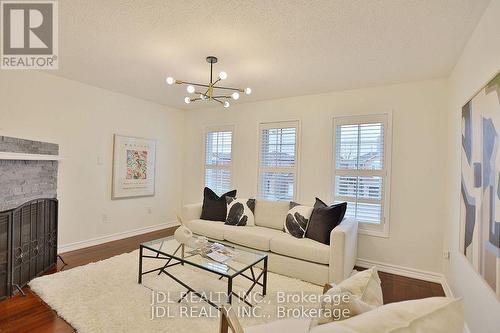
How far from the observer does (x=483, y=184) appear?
5.82 feet

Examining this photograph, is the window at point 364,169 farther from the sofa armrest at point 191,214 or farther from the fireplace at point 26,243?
the fireplace at point 26,243

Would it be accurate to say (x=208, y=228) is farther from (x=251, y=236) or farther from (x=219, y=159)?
(x=219, y=159)

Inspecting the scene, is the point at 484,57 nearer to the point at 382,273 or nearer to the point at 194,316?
the point at 382,273

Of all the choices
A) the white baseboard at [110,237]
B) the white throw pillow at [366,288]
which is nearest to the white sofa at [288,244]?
the white baseboard at [110,237]

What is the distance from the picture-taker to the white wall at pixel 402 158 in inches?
129

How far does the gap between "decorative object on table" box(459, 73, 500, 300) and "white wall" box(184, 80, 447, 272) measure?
1.07 meters

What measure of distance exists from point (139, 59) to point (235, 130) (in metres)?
2.29

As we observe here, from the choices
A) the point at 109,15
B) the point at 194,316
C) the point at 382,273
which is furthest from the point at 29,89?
the point at 382,273

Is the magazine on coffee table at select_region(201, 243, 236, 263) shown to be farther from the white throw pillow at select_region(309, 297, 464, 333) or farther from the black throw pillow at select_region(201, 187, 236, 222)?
the white throw pillow at select_region(309, 297, 464, 333)

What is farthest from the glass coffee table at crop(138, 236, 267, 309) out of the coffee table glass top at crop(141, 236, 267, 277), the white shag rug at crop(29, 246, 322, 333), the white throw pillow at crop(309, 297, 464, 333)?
the white throw pillow at crop(309, 297, 464, 333)

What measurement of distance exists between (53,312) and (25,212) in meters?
1.13

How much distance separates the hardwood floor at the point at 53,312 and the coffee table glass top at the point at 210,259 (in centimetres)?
97

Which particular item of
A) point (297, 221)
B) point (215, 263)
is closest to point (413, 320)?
point (215, 263)

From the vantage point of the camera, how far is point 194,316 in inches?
89.5
